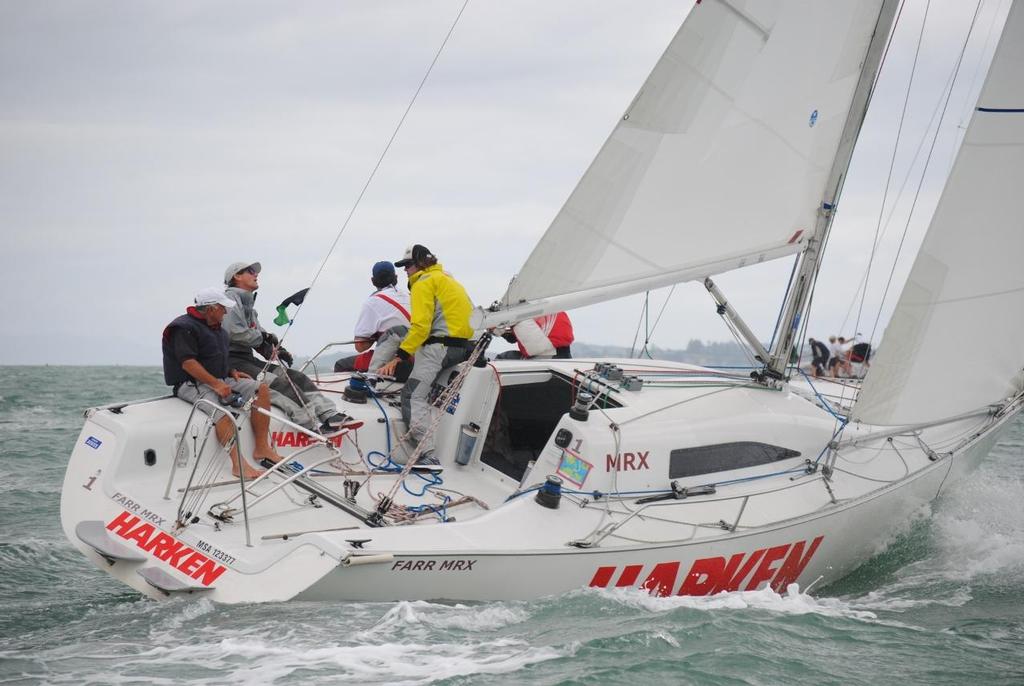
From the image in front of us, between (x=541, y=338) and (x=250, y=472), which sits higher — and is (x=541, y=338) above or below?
above

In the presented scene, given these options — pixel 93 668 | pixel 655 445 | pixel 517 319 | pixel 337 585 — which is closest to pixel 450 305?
pixel 517 319

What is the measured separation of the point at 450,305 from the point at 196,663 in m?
3.18

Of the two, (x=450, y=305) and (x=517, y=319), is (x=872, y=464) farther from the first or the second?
(x=450, y=305)

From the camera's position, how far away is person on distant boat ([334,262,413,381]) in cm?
749

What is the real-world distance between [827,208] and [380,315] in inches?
139

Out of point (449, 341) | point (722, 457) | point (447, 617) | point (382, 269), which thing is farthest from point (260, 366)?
point (722, 457)

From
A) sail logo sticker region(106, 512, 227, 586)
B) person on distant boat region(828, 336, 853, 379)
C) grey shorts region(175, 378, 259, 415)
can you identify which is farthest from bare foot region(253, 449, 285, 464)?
person on distant boat region(828, 336, 853, 379)

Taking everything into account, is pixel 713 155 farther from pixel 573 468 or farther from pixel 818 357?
pixel 818 357

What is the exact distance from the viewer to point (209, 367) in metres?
5.95

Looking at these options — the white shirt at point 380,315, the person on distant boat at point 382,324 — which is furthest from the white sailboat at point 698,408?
the white shirt at point 380,315

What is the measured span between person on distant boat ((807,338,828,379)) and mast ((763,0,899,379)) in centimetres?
790

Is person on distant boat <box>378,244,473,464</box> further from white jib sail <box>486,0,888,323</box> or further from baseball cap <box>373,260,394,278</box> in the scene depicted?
baseball cap <box>373,260,394,278</box>

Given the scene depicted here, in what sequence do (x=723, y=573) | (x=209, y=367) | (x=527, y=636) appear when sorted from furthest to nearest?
1. (x=209, y=367)
2. (x=723, y=573)
3. (x=527, y=636)

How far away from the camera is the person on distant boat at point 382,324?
7492mm
